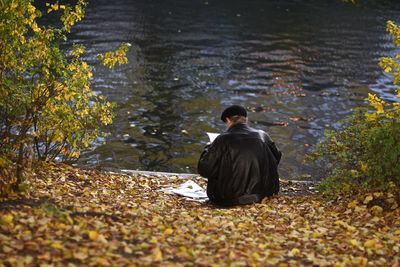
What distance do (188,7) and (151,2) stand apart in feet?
11.7

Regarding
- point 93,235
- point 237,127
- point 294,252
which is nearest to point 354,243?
point 294,252

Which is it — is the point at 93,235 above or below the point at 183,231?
above

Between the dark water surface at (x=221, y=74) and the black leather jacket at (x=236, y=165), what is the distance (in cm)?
519

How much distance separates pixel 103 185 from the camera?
11.3 metres

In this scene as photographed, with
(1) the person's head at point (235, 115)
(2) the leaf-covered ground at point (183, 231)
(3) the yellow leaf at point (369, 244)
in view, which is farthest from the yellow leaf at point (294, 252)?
(1) the person's head at point (235, 115)

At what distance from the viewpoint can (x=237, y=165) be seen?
1053 centimetres

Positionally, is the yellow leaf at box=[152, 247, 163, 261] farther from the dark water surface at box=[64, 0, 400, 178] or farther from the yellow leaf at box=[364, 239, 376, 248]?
the dark water surface at box=[64, 0, 400, 178]

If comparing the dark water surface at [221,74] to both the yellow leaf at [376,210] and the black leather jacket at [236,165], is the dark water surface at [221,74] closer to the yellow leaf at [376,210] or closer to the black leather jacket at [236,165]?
the black leather jacket at [236,165]

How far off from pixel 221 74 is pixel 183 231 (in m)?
19.0

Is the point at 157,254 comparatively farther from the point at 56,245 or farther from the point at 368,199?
the point at 368,199

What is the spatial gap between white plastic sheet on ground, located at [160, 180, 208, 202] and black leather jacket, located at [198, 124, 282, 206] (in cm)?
89

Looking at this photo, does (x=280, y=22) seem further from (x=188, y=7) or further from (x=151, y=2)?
(x=151, y=2)

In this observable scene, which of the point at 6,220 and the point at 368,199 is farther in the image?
the point at 368,199

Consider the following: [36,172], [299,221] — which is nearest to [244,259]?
[299,221]
